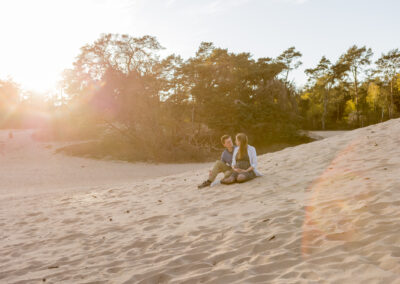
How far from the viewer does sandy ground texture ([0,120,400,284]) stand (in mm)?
3025

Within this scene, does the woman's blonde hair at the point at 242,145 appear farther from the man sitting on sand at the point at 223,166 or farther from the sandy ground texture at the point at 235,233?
the sandy ground texture at the point at 235,233

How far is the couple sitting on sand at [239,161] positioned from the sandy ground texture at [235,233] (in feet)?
0.84

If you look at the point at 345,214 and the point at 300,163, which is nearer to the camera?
the point at 345,214

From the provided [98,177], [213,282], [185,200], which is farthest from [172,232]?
[98,177]

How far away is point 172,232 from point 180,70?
2072 cm

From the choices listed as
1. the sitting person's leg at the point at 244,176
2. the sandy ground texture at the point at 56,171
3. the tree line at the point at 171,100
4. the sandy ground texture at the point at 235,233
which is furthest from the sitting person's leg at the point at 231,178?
the tree line at the point at 171,100

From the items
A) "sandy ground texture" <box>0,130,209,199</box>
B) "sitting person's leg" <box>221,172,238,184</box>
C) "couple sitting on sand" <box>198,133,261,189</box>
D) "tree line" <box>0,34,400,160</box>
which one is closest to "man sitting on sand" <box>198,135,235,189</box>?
"couple sitting on sand" <box>198,133,261,189</box>

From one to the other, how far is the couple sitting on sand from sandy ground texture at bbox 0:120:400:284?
25cm

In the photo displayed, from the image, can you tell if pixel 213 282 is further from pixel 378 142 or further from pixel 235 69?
pixel 235 69

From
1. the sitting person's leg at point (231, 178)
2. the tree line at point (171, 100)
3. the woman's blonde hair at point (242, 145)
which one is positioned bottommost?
the sitting person's leg at point (231, 178)

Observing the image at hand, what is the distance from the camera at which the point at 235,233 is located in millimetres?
4148

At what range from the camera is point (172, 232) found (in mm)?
4660

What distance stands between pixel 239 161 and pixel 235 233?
3677 millimetres

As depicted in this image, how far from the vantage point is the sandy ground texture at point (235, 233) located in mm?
3025
